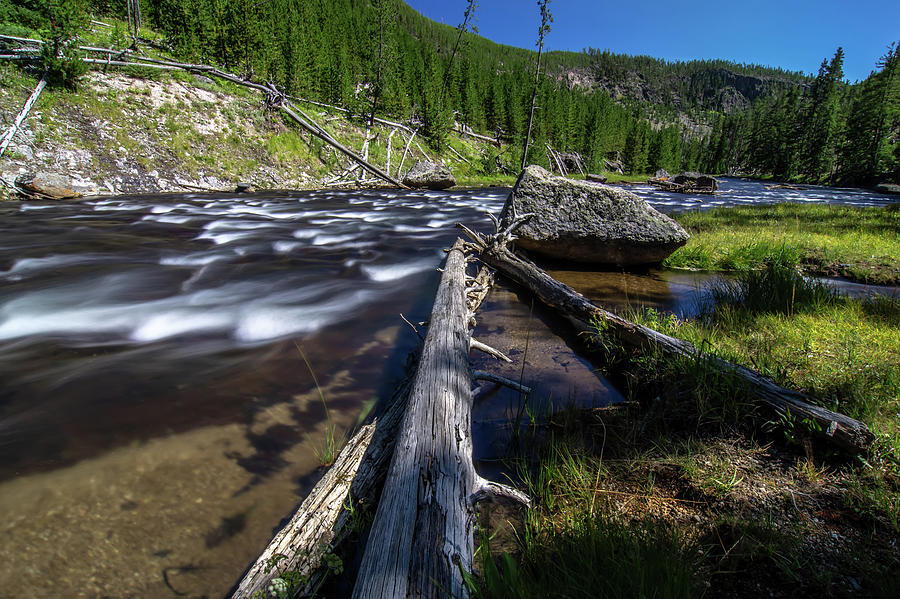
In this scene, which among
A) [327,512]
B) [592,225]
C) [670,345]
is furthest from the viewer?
[592,225]

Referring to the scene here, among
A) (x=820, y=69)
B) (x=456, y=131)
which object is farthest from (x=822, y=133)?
(x=456, y=131)

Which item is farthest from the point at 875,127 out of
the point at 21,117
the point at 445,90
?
the point at 21,117

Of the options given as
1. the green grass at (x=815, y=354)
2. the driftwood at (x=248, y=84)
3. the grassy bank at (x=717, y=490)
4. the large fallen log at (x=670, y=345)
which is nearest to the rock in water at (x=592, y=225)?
the large fallen log at (x=670, y=345)

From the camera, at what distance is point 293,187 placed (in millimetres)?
18422

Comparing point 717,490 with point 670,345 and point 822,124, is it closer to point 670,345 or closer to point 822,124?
point 670,345

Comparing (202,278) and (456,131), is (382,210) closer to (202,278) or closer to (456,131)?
(202,278)

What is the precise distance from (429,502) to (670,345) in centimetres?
216

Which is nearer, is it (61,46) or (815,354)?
(815,354)

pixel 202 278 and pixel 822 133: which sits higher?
pixel 822 133

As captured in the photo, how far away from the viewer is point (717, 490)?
1.73 m

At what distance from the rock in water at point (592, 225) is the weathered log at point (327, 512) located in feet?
16.0

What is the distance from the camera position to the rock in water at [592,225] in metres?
6.07

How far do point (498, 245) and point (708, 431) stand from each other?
4.24 metres

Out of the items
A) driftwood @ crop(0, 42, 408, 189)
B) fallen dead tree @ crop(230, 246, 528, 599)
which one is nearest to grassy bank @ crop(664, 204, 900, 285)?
fallen dead tree @ crop(230, 246, 528, 599)
